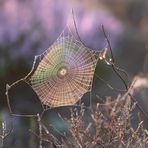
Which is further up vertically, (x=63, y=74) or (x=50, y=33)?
(x=50, y=33)

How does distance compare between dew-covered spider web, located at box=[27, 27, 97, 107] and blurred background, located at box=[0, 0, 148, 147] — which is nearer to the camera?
dew-covered spider web, located at box=[27, 27, 97, 107]

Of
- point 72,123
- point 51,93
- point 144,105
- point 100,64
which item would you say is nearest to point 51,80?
point 51,93

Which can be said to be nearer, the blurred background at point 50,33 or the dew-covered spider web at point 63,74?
the dew-covered spider web at point 63,74

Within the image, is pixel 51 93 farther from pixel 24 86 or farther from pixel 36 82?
pixel 24 86
